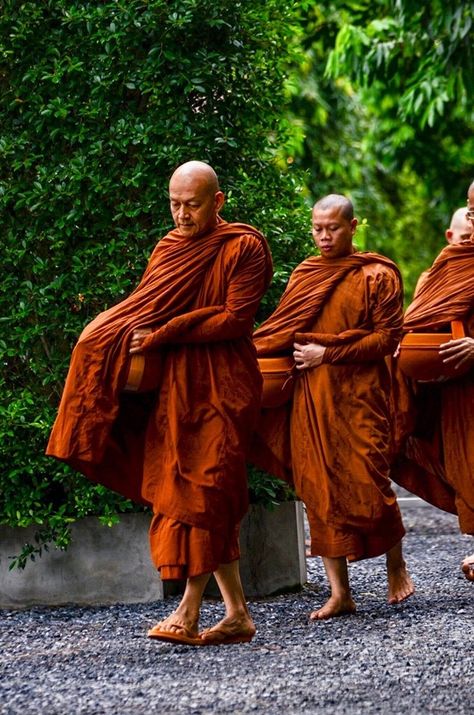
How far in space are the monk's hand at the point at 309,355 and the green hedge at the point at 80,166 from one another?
0.74 m

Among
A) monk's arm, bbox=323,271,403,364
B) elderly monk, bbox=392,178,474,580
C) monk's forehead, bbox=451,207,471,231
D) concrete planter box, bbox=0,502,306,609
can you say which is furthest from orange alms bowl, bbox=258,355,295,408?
monk's forehead, bbox=451,207,471,231

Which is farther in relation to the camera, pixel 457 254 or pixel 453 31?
pixel 453 31

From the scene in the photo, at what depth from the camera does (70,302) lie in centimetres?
756

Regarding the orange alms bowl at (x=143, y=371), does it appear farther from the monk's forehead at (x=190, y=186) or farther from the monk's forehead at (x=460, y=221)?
the monk's forehead at (x=460, y=221)

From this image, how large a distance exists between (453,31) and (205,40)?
474 cm

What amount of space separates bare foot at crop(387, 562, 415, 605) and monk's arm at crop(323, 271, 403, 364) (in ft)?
3.79

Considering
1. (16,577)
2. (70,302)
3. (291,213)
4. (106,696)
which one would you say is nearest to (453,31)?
(291,213)

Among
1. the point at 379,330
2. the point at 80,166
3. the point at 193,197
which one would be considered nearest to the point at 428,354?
the point at 379,330

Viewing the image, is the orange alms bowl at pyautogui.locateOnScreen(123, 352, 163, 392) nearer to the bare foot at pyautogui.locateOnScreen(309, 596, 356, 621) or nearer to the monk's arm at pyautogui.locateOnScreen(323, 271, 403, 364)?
the monk's arm at pyautogui.locateOnScreen(323, 271, 403, 364)

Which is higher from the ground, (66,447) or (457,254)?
(457,254)

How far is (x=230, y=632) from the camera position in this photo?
629cm

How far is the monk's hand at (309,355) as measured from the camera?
709 centimetres

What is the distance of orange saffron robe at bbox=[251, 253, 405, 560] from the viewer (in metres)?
7.07

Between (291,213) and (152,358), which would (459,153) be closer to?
(291,213)
